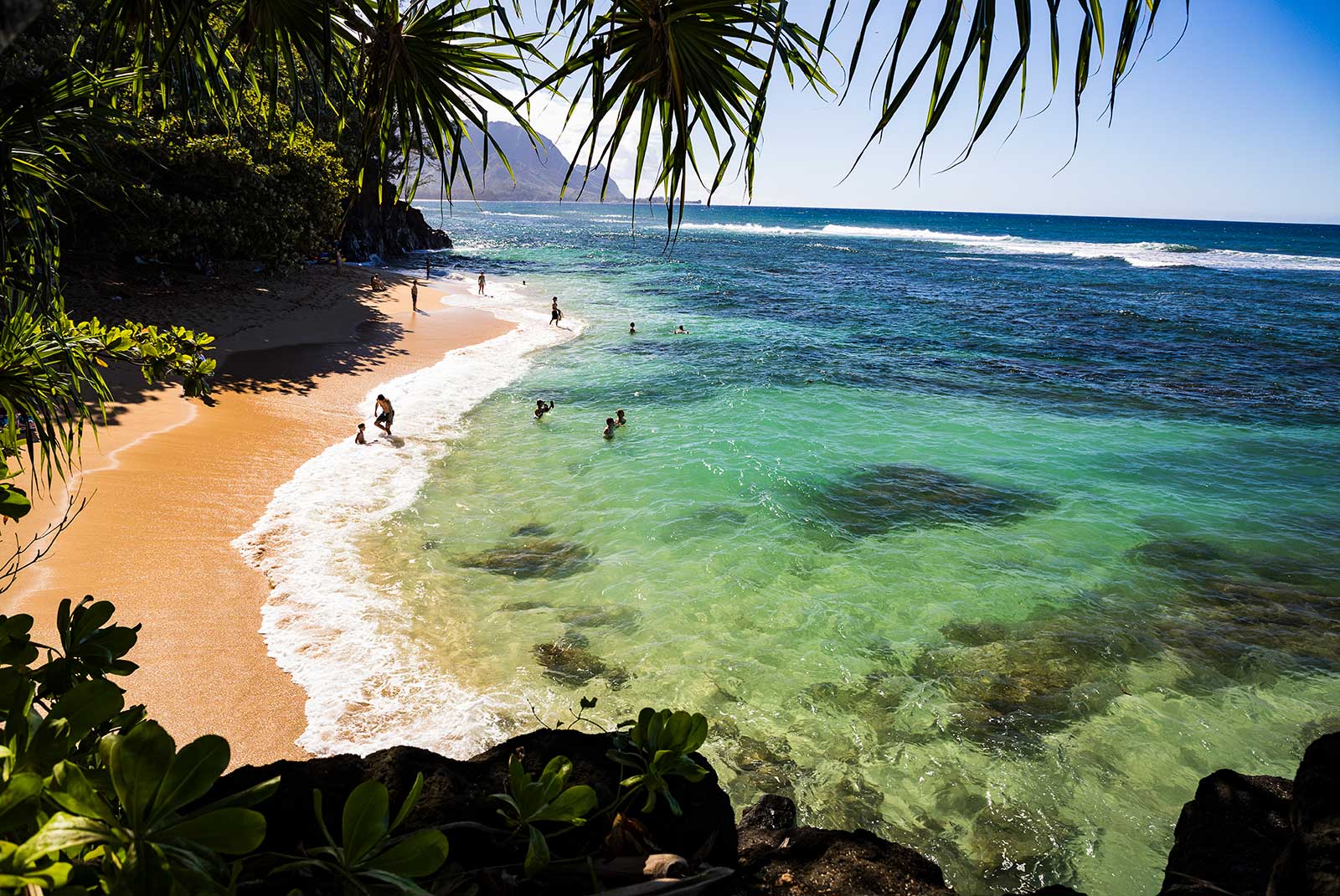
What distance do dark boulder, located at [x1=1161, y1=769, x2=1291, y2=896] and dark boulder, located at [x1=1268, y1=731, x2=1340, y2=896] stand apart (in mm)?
544

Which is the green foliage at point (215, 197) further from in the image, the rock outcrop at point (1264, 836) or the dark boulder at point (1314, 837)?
the dark boulder at point (1314, 837)

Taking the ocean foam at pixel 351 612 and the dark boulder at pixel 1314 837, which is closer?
the dark boulder at pixel 1314 837

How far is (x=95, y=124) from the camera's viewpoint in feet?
11.1

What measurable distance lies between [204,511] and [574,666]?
6.46m

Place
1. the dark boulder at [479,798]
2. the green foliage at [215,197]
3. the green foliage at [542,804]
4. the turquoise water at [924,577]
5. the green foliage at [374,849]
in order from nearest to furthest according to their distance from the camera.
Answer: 1. the green foliage at [374,849]
2. the green foliage at [542,804]
3. the dark boulder at [479,798]
4. the turquoise water at [924,577]
5. the green foliage at [215,197]

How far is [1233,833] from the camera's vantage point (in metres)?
2.43

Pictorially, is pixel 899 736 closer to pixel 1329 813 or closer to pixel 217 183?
pixel 1329 813

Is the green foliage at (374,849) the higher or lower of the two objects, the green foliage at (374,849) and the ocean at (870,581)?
the higher

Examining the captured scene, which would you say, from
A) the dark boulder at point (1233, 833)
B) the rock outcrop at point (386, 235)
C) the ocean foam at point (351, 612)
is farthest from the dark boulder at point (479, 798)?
the rock outcrop at point (386, 235)

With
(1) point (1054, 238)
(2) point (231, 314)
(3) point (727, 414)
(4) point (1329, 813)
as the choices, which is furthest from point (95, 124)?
(1) point (1054, 238)

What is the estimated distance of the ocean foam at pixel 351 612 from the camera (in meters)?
6.26

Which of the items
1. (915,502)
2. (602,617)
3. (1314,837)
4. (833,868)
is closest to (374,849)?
(833,868)

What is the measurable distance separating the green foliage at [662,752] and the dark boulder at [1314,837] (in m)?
1.31

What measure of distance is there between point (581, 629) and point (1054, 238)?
360 feet
